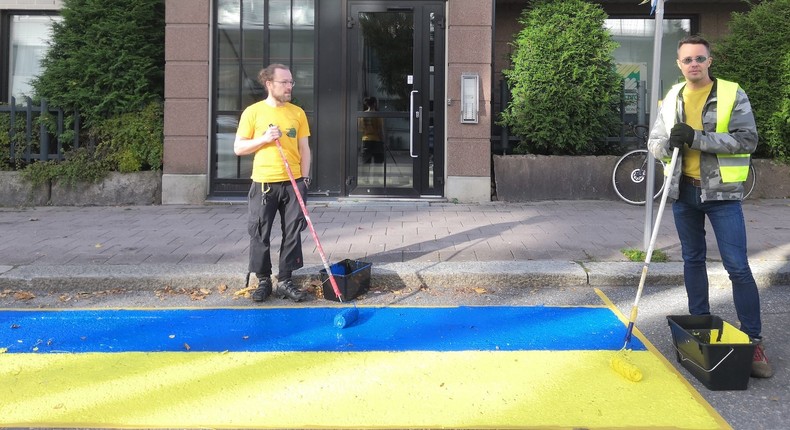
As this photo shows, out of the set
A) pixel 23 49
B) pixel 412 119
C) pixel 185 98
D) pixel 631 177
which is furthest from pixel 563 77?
pixel 23 49

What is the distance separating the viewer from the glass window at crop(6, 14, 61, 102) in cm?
1316

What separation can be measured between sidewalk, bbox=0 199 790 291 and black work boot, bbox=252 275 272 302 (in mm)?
403

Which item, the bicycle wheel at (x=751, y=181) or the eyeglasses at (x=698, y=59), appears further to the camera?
the bicycle wheel at (x=751, y=181)

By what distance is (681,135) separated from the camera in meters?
4.09

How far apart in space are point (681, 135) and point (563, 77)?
655cm

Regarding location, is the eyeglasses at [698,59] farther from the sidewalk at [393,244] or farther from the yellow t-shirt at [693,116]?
the sidewalk at [393,244]

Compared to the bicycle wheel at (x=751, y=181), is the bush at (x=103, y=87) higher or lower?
higher

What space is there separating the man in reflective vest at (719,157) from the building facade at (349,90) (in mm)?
6425

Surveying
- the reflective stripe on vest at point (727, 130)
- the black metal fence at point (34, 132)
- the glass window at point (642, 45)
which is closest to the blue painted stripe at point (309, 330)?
the reflective stripe on vest at point (727, 130)

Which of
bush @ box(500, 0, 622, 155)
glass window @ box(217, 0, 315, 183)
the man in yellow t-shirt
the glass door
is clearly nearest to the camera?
the man in yellow t-shirt

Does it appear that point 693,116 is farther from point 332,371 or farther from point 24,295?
point 24,295

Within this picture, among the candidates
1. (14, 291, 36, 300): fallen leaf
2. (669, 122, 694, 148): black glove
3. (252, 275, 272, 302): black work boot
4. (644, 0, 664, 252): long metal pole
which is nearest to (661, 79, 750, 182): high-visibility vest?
(669, 122, 694, 148): black glove

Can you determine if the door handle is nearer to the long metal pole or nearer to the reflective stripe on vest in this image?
the long metal pole

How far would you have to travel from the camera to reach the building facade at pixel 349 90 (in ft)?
35.3
